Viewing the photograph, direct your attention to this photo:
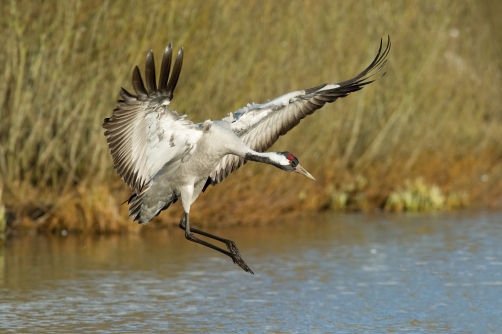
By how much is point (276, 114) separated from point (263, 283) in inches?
71.3

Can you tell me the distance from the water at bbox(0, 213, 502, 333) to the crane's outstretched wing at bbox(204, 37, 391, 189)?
141 cm

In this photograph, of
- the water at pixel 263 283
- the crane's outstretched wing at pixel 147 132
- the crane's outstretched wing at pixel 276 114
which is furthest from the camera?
the crane's outstretched wing at pixel 276 114

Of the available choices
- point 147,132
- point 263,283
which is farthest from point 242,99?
point 147,132

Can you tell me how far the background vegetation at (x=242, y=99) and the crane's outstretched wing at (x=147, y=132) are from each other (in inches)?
178

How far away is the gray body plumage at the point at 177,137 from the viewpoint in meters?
8.11

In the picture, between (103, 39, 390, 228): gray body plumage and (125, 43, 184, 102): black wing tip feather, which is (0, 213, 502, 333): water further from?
(125, 43, 184, 102): black wing tip feather

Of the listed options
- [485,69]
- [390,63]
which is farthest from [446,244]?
[485,69]

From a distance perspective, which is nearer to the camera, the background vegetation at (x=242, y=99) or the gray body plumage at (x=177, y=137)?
the gray body plumage at (x=177, y=137)

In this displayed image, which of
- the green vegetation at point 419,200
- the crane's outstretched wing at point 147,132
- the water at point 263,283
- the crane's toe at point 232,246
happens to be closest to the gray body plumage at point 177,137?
the crane's outstretched wing at point 147,132

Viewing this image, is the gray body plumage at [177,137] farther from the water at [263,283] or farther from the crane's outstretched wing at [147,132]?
the water at [263,283]

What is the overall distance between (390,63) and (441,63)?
2.66 m

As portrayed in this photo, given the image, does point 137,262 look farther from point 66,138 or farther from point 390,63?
point 390,63

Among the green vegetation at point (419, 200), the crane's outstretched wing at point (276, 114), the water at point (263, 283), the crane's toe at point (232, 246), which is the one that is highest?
the crane's outstretched wing at point (276, 114)

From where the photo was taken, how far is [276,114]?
9344 mm
